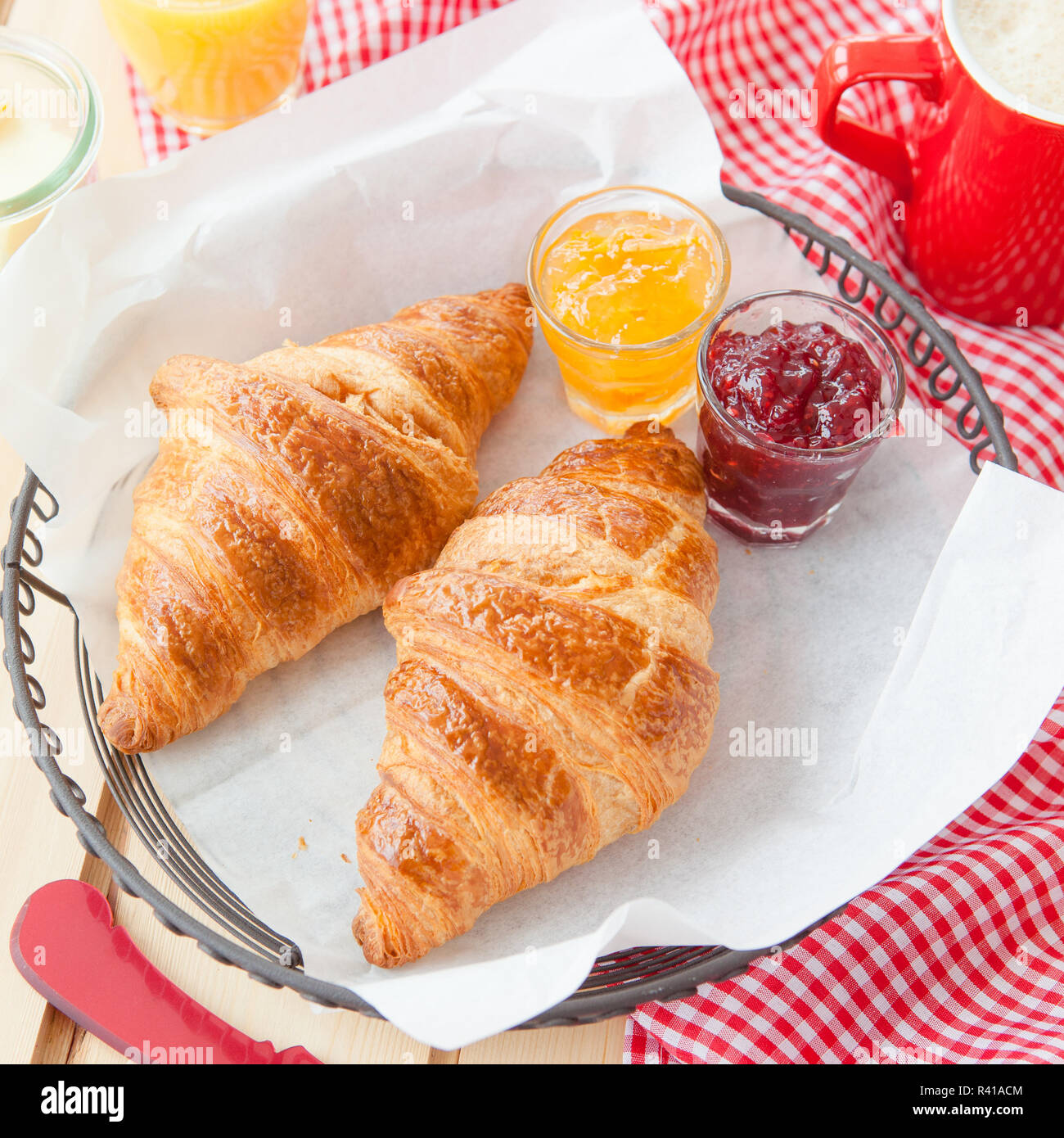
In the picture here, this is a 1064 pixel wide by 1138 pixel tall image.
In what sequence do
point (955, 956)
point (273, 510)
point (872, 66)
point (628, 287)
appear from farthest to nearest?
point (628, 287) → point (872, 66) → point (955, 956) → point (273, 510)

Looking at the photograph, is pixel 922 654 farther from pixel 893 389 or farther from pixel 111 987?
pixel 111 987

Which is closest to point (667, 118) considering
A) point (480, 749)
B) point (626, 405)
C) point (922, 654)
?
point (626, 405)

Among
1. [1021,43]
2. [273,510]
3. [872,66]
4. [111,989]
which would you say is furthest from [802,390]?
[111,989]

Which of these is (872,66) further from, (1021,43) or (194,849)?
(194,849)

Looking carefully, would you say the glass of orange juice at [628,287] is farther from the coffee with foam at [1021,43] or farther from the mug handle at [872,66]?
the coffee with foam at [1021,43]


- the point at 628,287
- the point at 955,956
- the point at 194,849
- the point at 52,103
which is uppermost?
the point at 52,103

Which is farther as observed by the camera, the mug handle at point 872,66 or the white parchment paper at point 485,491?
the mug handle at point 872,66

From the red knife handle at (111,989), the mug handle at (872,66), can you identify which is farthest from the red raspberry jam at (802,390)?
the red knife handle at (111,989)
